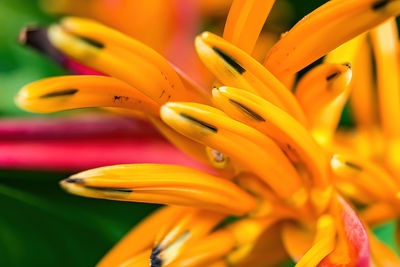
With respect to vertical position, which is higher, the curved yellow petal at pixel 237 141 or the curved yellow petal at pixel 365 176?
the curved yellow petal at pixel 237 141

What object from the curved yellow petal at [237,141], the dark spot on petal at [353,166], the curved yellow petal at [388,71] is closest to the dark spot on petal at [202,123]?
the curved yellow petal at [237,141]

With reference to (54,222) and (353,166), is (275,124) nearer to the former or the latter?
(353,166)

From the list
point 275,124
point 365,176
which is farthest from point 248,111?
point 365,176

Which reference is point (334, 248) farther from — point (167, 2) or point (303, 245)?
point (167, 2)

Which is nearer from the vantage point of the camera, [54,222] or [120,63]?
[120,63]

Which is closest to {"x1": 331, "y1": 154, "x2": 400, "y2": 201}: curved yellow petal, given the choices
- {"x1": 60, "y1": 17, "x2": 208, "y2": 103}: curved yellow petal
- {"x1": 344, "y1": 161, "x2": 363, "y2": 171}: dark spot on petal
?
{"x1": 344, "y1": 161, "x2": 363, "y2": 171}: dark spot on petal

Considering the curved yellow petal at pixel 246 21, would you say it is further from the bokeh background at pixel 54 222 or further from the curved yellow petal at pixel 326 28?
the bokeh background at pixel 54 222

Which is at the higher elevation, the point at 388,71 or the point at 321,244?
the point at 388,71

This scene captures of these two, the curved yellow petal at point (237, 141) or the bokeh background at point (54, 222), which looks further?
the bokeh background at point (54, 222)
